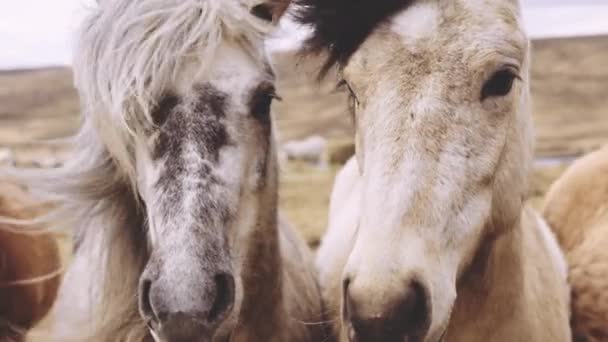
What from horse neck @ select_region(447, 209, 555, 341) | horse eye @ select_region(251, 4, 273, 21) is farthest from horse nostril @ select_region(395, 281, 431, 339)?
horse eye @ select_region(251, 4, 273, 21)

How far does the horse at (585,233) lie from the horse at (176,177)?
1.42 metres

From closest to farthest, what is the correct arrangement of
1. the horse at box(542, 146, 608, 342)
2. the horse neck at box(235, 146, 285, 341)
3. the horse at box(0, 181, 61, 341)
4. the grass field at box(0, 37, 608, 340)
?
the horse neck at box(235, 146, 285, 341)
the horse at box(542, 146, 608, 342)
the horse at box(0, 181, 61, 341)
the grass field at box(0, 37, 608, 340)

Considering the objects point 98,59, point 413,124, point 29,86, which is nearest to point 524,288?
point 413,124

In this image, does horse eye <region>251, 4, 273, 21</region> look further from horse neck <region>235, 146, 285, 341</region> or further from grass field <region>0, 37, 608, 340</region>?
grass field <region>0, 37, 608, 340</region>

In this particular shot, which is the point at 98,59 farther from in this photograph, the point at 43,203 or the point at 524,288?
the point at 524,288

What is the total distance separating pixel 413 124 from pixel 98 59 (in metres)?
1.21

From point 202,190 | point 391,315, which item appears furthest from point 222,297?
point 391,315

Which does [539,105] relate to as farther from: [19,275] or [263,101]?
[263,101]

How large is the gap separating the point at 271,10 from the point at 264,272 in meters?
1.04

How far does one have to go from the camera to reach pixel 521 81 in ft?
7.45

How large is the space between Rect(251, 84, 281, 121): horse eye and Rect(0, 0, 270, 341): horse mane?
15 cm

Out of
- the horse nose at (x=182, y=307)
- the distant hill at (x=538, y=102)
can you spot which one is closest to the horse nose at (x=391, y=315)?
the horse nose at (x=182, y=307)

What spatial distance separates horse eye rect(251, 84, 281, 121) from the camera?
248cm

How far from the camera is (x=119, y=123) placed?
235 centimetres
